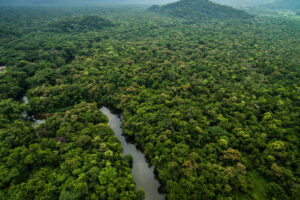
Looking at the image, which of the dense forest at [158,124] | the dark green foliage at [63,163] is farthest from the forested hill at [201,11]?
the dark green foliage at [63,163]

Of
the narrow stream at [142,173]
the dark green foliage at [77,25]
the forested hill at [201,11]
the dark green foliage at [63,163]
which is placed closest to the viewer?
the dark green foliage at [63,163]

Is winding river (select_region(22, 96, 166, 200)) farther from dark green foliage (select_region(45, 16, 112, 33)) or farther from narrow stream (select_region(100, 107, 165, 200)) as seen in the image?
dark green foliage (select_region(45, 16, 112, 33))

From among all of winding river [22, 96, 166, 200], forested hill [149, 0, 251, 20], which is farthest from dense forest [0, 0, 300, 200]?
forested hill [149, 0, 251, 20]

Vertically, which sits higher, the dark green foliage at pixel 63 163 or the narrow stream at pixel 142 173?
the dark green foliage at pixel 63 163

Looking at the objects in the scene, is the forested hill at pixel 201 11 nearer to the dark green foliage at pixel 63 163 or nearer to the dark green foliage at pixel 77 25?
the dark green foliage at pixel 77 25

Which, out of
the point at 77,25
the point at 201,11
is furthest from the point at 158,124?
the point at 201,11

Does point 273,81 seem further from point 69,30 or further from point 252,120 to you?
point 69,30

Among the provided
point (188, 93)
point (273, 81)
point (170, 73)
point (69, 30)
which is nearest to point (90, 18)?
point (69, 30)
